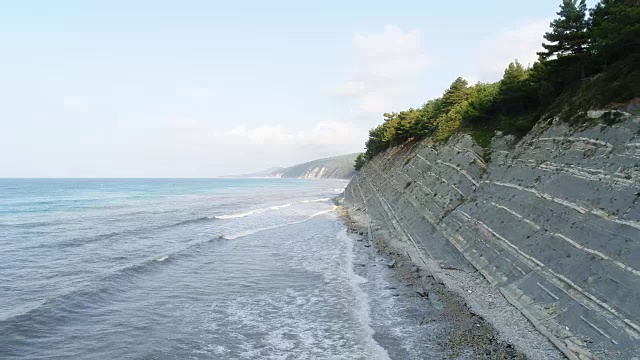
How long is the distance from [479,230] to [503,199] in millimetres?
2181

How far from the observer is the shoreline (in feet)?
45.5

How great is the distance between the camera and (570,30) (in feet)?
84.9

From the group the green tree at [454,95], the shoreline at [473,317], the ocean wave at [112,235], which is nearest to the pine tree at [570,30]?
the shoreline at [473,317]

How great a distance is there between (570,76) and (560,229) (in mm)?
14153

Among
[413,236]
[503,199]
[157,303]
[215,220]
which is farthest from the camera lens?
[215,220]

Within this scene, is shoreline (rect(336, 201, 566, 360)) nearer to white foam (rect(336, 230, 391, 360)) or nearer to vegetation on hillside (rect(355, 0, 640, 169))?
white foam (rect(336, 230, 391, 360))

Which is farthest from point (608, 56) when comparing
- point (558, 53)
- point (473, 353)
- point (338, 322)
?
point (338, 322)

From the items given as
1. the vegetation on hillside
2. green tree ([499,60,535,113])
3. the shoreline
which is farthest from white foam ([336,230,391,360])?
green tree ([499,60,535,113])

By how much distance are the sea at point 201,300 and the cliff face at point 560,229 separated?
4.57 metres

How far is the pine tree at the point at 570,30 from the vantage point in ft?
83.7

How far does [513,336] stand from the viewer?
14602 mm

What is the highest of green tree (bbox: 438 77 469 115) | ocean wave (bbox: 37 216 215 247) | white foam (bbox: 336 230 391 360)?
green tree (bbox: 438 77 469 115)

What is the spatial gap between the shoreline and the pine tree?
16.1m

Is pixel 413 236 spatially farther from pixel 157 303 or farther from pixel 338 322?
pixel 157 303
